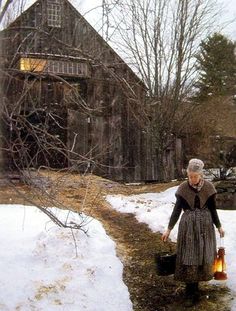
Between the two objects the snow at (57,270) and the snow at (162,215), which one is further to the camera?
the snow at (162,215)

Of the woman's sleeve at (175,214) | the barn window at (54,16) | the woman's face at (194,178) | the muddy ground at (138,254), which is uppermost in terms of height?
the barn window at (54,16)

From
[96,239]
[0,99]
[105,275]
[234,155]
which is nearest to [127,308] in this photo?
[105,275]

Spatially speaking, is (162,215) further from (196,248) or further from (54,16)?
(54,16)

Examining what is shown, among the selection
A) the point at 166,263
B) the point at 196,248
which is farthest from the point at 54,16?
the point at 196,248

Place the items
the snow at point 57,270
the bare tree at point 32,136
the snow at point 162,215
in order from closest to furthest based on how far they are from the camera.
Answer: the bare tree at point 32,136 < the snow at point 57,270 < the snow at point 162,215

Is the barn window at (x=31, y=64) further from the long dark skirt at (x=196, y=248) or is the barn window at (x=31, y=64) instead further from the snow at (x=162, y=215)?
the snow at (x=162, y=215)

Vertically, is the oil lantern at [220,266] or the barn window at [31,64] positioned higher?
the barn window at [31,64]

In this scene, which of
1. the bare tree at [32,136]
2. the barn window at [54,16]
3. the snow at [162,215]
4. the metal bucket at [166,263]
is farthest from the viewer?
the barn window at [54,16]

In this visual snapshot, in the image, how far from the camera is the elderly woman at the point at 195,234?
6195mm

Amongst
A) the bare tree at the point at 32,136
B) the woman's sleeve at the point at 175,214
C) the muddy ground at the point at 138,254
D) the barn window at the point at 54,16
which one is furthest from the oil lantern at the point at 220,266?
the barn window at the point at 54,16

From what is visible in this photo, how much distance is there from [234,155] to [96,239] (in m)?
12.9

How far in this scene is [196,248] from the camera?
6.21 m

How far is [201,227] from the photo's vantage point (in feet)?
20.5

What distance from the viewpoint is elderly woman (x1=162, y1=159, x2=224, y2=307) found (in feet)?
20.3
